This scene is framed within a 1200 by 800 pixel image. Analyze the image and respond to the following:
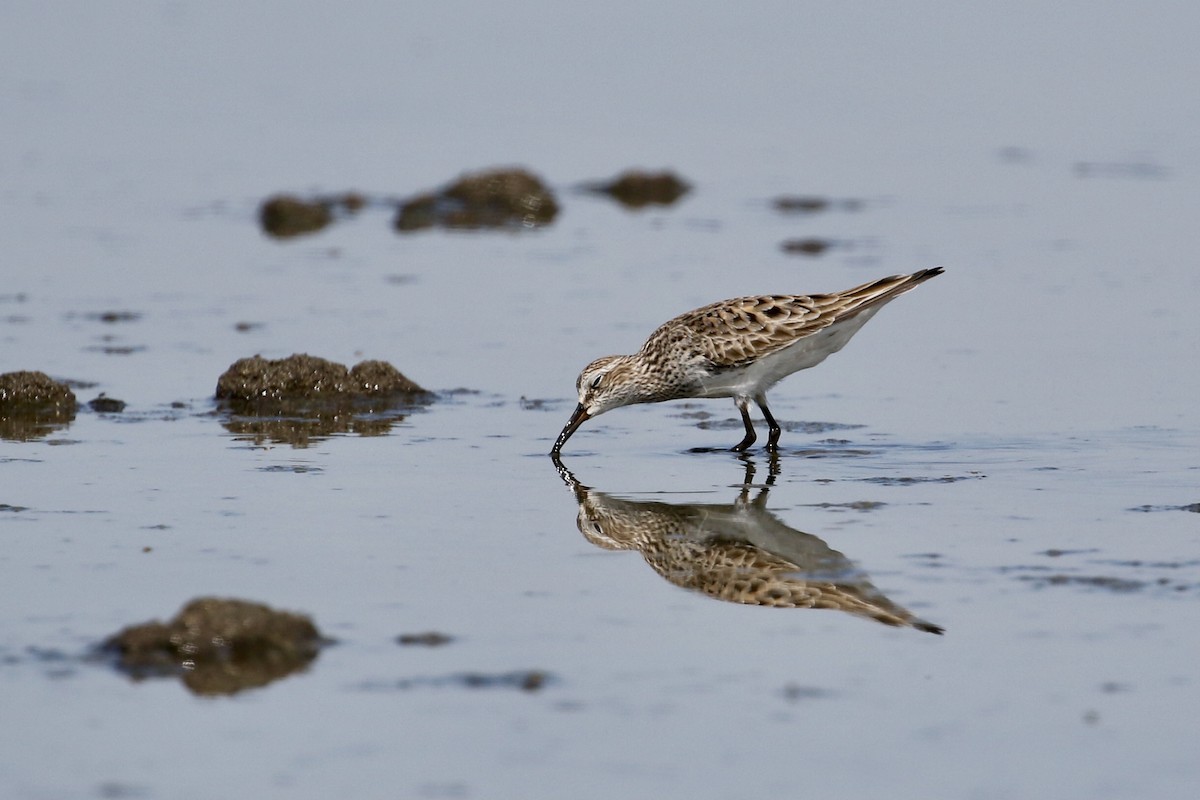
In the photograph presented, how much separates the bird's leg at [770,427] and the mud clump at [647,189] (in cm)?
1004

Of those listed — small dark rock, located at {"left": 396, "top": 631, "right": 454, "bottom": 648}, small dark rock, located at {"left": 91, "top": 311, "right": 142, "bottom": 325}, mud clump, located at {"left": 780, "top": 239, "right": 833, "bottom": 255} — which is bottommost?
small dark rock, located at {"left": 396, "top": 631, "right": 454, "bottom": 648}

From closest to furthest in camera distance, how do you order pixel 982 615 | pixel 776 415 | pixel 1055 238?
pixel 982 615
pixel 776 415
pixel 1055 238

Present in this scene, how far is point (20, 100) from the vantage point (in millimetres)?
28609

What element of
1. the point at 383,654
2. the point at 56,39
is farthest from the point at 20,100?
the point at 383,654

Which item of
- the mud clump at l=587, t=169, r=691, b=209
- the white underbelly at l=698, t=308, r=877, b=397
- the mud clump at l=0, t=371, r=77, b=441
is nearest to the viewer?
the white underbelly at l=698, t=308, r=877, b=397

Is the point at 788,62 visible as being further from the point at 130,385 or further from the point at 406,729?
the point at 406,729

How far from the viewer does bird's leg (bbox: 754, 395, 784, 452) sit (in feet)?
40.5

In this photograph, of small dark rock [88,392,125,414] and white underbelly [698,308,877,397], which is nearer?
white underbelly [698,308,877,397]

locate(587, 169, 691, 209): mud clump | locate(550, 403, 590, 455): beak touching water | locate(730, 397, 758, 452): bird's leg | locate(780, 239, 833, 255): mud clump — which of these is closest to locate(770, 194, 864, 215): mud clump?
locate(587, 169, 691, 209): mud clump

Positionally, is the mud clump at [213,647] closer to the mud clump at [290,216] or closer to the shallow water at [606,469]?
the shallow water at [606,469]

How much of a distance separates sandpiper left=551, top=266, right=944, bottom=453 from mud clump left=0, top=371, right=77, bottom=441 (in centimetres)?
331

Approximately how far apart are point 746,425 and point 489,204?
32.3ft

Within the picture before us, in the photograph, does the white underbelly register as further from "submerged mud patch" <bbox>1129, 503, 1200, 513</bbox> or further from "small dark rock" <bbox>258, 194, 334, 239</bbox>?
"small dark rock" <bbox>258, 194, 334, 239</bbox>

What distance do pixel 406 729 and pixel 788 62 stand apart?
88.5ft
